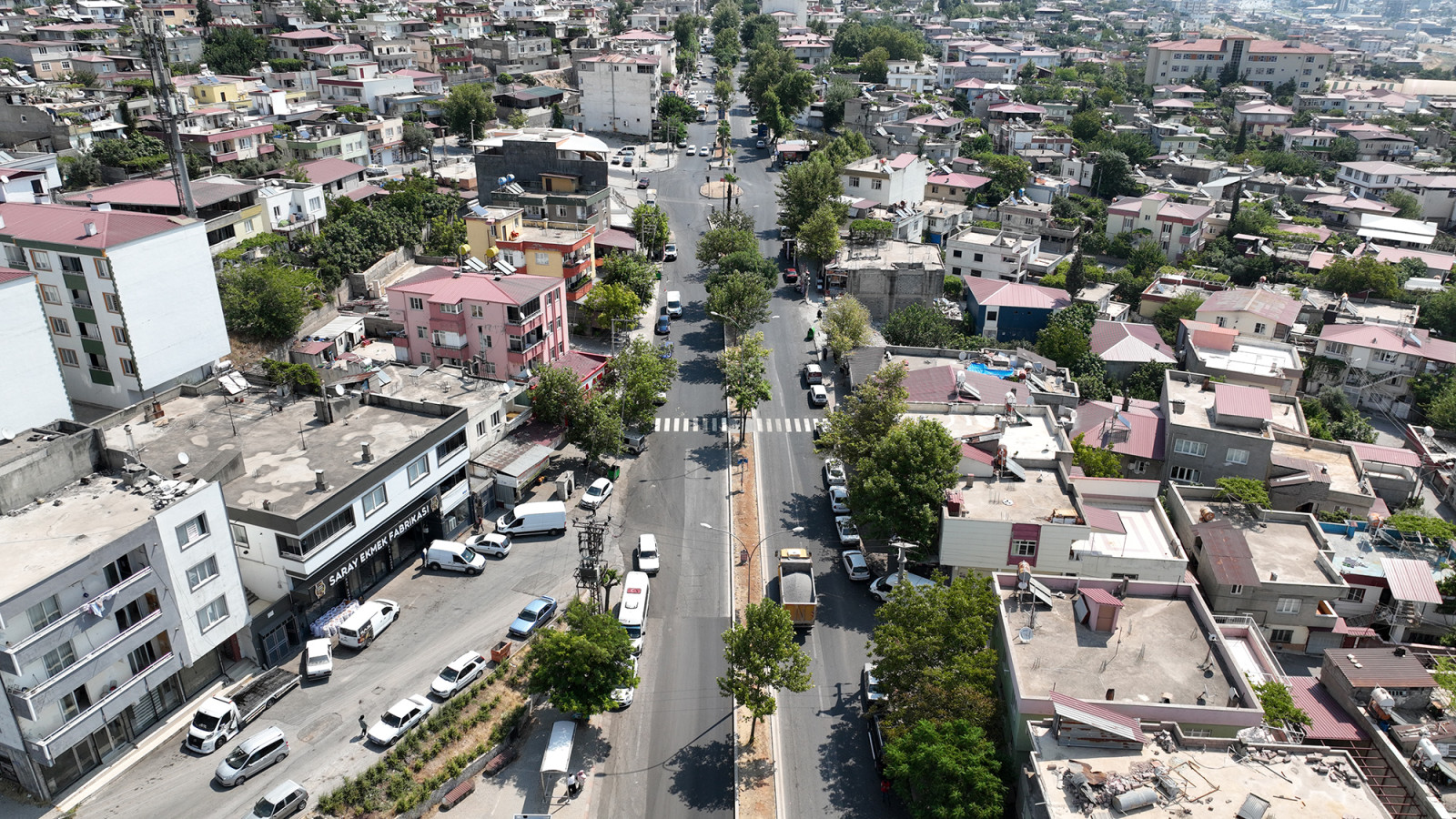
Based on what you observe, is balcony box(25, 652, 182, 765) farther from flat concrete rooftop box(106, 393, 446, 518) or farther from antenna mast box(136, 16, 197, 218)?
antenna mast box(136, 16, 197, 218)

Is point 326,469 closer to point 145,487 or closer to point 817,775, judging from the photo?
point 145,487

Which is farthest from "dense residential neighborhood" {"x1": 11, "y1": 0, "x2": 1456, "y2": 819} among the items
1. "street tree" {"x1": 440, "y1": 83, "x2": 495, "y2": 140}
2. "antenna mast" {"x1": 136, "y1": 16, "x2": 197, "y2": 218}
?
"street tree" {"x1": 440, "y1": 83, "x2": 495, "y2": 140}

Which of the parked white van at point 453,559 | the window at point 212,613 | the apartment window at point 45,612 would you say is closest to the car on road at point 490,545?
the parked white van at point 453,559

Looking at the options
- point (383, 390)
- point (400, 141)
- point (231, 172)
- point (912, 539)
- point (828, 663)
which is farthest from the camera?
point (400, 141)

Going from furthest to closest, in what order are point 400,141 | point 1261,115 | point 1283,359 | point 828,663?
point 1261,115, point 400,141, point 1283,359, point 828,663

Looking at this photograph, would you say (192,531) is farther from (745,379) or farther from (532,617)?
(745,379)

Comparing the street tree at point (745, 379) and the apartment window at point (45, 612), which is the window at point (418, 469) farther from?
the street tree at point (745, 379)

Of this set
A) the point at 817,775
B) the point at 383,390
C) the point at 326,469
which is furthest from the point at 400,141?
the point at 817,775
